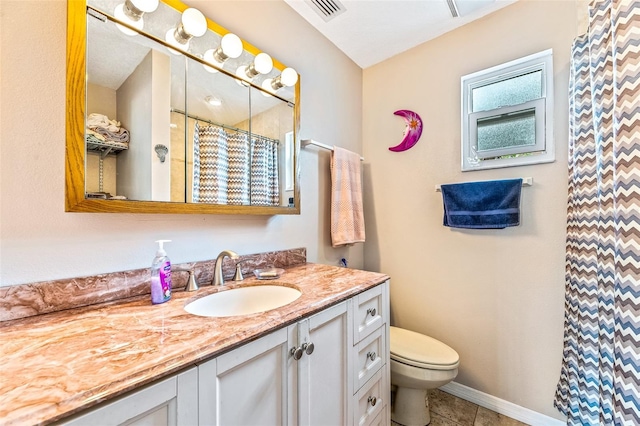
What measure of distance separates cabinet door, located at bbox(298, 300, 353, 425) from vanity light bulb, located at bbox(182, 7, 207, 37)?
1.18m

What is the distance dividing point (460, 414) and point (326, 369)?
3.79ft

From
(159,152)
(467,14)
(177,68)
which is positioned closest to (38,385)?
(159,152)

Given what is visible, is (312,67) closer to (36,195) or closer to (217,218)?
(217,218)

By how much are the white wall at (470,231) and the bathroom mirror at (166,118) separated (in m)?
0.89

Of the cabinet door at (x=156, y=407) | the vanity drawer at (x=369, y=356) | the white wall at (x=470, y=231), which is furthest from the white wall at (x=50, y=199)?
the white wall at (x=470, y=231)

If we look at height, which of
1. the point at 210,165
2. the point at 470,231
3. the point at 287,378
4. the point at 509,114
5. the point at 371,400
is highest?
the point at 509,114

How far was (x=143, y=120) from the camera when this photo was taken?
94 centimetres

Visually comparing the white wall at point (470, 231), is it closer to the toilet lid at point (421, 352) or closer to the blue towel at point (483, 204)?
the blue towel at point (483, 204)

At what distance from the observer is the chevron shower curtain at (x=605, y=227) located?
2.32 ft

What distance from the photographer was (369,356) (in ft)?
3.72

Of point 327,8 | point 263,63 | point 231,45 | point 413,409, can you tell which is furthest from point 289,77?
point 413,409

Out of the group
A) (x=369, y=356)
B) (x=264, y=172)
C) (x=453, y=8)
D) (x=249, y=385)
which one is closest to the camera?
(x=249, y=385)

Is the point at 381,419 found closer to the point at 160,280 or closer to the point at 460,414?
the point at 460,414

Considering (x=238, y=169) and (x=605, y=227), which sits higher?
(x=238, y=169)
